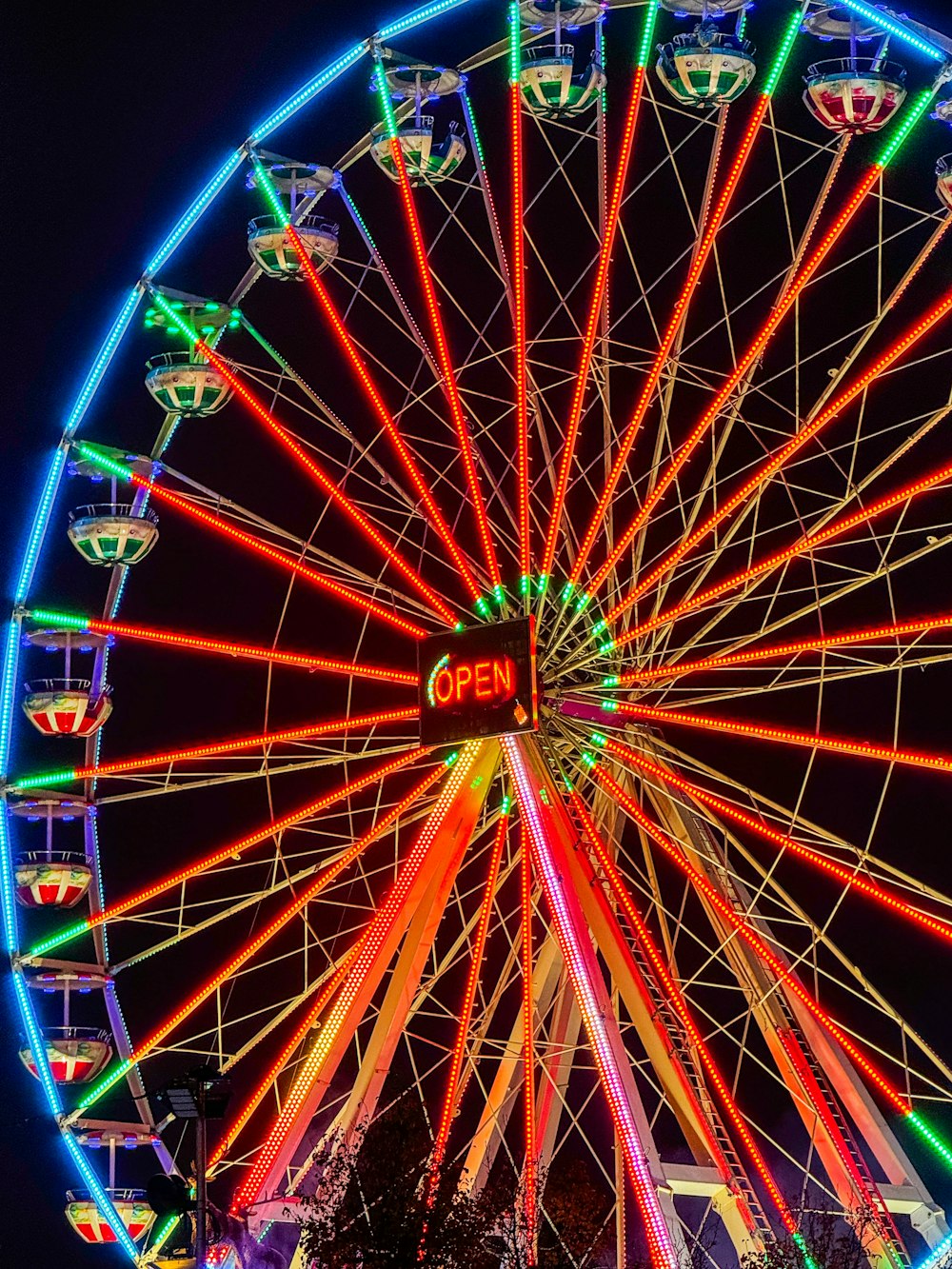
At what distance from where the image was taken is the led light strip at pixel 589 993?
1886 cm

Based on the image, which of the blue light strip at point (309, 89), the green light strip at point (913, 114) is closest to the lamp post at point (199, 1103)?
the blue light strip at point (309, 89)

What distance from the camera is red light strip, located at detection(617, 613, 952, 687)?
19.6m

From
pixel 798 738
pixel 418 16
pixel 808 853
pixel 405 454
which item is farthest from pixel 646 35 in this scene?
pixel 808 853

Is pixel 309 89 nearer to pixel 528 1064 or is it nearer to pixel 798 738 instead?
pixel 798 738

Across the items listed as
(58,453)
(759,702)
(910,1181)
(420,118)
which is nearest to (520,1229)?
(910,1181)

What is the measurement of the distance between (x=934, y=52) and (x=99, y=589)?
48.5ft

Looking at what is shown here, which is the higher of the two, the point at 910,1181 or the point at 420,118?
the point at 420,118

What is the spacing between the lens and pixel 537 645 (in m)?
20.5

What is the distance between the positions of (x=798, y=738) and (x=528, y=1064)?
3.82m

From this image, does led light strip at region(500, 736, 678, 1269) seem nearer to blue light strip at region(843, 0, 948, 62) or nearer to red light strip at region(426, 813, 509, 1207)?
red light strip at region(426, 813, 509, 1207)

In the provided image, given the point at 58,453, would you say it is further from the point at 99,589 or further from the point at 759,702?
the point at 759,702

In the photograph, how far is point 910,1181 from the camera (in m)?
21.9

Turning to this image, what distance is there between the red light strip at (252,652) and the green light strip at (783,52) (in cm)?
637

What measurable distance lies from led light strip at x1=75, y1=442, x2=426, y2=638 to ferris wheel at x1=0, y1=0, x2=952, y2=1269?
2.0 inches
